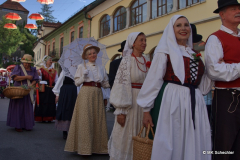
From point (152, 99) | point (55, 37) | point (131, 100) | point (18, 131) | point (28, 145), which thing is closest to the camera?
point (152, 99)

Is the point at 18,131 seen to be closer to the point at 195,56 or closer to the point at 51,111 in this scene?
the point at 51,111

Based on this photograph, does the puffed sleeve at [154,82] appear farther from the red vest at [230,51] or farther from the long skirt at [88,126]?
the long skirt at [88,126]

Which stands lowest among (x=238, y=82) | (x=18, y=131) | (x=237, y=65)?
(x=18, y=131)

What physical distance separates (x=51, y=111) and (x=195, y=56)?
7.31 m

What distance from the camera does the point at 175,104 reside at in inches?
102

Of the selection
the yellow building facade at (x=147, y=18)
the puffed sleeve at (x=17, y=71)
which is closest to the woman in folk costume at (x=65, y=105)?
the puffed sleeve at (x=17, y=71)

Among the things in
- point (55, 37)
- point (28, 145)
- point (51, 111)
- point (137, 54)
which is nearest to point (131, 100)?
point (137, 54)

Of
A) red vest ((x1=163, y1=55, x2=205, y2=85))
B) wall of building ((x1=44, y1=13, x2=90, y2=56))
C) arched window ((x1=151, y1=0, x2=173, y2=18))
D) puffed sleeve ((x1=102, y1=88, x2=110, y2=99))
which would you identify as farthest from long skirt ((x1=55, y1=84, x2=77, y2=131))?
wall of building ((x1=44, y1=13, x2=90, y2=56))

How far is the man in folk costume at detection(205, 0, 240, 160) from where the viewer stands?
2662mm

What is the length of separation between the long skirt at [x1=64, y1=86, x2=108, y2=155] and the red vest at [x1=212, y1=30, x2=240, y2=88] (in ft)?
8.27

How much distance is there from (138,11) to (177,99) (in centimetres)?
1452

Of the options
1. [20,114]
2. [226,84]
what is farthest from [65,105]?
[226,84]

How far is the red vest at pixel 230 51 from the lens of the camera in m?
2.76

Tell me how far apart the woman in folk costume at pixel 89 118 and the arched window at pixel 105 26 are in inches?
605
